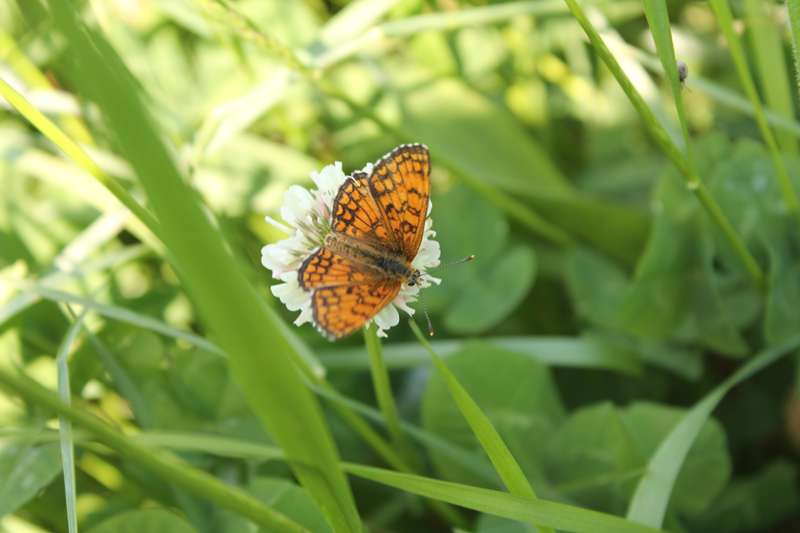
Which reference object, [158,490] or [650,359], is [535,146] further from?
[158,490]

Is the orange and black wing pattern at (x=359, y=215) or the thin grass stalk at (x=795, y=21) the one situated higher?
the thin grass stalk at (x=795, y=21)

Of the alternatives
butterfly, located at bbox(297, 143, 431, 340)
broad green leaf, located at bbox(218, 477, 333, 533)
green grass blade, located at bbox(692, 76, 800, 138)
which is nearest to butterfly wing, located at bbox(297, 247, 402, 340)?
butterfly, located at bbox(297, 143, 431, 340)

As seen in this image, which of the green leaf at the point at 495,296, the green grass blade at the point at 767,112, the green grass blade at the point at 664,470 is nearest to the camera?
the green grass blade at the point at 664,470

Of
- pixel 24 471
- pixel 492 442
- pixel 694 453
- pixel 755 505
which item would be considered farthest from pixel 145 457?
pixel 755 505

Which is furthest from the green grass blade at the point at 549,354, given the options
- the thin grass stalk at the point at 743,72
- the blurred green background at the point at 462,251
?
the thin grass stalk at the point at 743,72

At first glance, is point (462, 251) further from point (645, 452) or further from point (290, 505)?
point (290, 505)

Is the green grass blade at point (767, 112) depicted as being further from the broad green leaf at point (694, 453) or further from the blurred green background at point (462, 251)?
the broad green leaf at point (694, 453)
